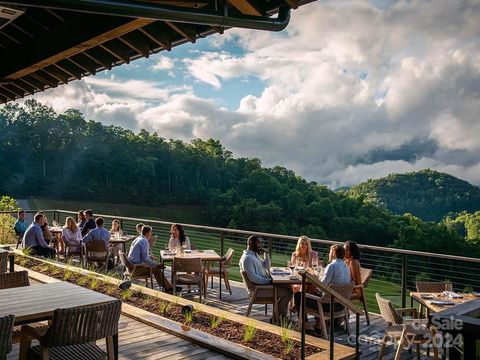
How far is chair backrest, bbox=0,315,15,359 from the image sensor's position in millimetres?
3035

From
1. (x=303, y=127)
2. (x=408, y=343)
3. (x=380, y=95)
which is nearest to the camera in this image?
(x=408, y=343)

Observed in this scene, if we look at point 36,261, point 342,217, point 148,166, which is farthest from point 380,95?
point 36,261

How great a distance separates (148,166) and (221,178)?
9.70 m

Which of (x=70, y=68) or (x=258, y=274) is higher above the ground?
(x=70, y=68)

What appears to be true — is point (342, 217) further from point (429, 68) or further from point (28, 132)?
point (429, 68)

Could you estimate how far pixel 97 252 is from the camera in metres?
9.12

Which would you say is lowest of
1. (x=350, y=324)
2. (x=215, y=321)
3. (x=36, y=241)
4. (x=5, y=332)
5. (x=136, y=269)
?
(x=350, y=324)

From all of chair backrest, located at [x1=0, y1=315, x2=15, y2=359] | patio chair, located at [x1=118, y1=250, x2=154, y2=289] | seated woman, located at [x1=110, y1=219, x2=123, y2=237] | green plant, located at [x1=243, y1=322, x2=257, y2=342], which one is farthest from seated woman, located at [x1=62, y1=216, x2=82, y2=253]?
chair backrest, located at [x1=0, y1=315, x2=15, y2=359]

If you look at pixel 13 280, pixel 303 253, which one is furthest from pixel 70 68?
pixel 303 253

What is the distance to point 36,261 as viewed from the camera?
8.68m

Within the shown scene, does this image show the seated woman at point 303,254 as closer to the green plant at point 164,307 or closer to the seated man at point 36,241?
the green plant at point 164,307

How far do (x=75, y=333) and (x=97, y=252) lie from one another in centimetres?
611

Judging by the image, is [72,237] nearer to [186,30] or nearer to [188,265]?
[188,265]

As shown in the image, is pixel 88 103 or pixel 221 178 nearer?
pixel 221 178
